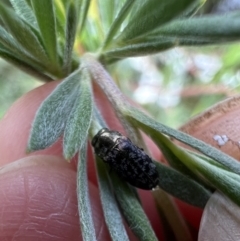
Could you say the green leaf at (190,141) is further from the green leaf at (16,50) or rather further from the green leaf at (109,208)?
the green leaf at (16,50)

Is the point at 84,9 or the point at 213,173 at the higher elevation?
the point at 84,9

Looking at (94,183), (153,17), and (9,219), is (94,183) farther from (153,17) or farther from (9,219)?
(153,17)

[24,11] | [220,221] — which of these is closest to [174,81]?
[24,11]

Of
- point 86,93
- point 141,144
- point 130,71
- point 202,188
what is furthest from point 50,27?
point 130,71

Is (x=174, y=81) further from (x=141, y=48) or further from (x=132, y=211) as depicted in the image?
(x=132, y=211)

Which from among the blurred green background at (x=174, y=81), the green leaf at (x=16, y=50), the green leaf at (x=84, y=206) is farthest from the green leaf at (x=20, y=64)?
the blurred green background at (x=174, y=81)
